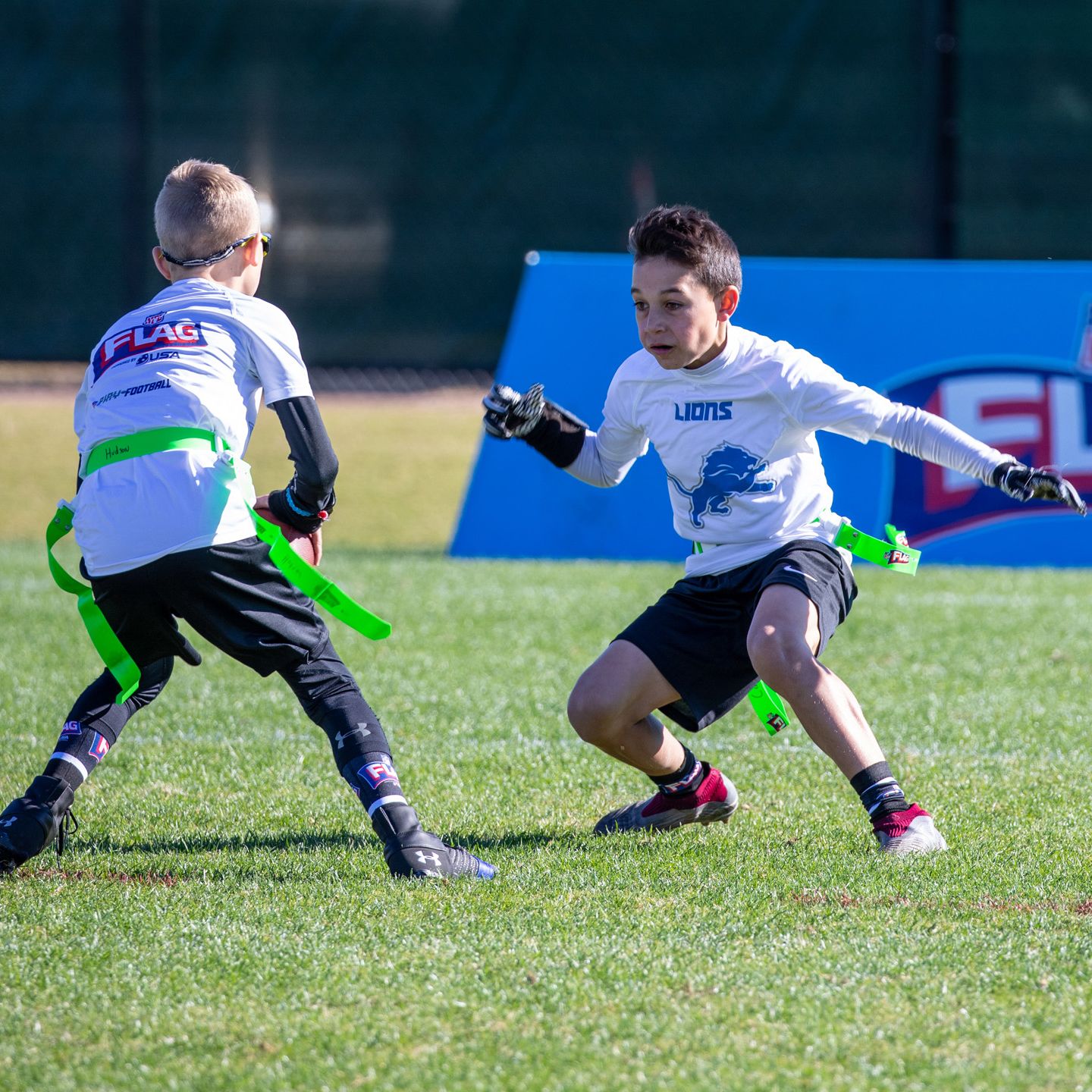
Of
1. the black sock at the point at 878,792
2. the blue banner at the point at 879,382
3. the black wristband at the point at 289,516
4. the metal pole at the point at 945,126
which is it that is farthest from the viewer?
the metal pole at the point at 945,126

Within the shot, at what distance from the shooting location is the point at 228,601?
3467mm

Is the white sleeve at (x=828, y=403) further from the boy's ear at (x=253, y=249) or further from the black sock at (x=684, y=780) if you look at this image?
the boy's ear at (x=253, y=249)

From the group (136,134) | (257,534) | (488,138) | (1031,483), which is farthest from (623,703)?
(136,134)

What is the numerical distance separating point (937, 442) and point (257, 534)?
5.34 feet

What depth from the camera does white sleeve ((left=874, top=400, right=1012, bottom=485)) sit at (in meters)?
3.71

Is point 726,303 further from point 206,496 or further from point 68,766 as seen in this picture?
point 68,766

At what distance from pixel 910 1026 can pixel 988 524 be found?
20.9ft

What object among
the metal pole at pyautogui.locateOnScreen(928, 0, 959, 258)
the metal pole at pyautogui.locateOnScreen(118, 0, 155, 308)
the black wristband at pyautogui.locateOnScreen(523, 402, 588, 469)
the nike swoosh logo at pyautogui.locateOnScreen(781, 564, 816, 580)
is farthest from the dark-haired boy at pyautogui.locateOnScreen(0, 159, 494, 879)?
the metal pole at pyautogui.locateOnScreen(928, 0, 959, 258)

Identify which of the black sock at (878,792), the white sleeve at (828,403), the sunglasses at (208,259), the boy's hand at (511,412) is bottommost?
the black sock at (878,792)

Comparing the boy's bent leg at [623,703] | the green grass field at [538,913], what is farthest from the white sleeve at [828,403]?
the green grass field at [538,913]

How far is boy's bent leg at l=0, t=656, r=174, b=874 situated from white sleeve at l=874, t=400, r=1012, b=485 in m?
1.89

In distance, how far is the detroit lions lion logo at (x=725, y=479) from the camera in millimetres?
3883

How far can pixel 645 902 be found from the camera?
3.45 meters

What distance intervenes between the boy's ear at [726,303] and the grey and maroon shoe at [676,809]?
1155 mm
